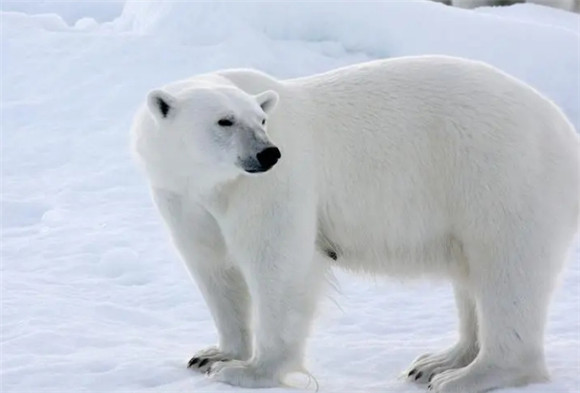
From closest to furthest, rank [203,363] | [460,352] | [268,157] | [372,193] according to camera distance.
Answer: [268,157] → [372,193] → [203,363] → [460,352]

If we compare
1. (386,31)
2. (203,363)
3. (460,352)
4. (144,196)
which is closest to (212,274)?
(203,363)

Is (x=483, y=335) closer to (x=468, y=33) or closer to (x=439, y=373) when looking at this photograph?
(x=439, y=373)

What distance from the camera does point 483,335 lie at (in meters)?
3.59

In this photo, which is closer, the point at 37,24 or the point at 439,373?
the point at 439,373

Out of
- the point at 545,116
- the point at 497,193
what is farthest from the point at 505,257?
the point at 545,116

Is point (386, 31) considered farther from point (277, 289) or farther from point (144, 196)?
point (277, 289)

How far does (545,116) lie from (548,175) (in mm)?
227

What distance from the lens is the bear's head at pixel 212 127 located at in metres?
3.32

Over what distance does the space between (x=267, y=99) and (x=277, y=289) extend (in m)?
0.63

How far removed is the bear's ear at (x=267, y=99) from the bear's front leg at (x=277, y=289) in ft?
1.15

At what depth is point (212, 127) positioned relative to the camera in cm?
339

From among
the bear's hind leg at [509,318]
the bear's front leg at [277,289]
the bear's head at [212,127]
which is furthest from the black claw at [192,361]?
the bear's hind leg at [509,318]

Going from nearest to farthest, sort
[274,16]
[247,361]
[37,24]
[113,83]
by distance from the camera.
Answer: [247,361] < [113,83] < [274,16] < [37,24]

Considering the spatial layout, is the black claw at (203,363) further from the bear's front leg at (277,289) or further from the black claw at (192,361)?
the bear's front leg at (277,289)
